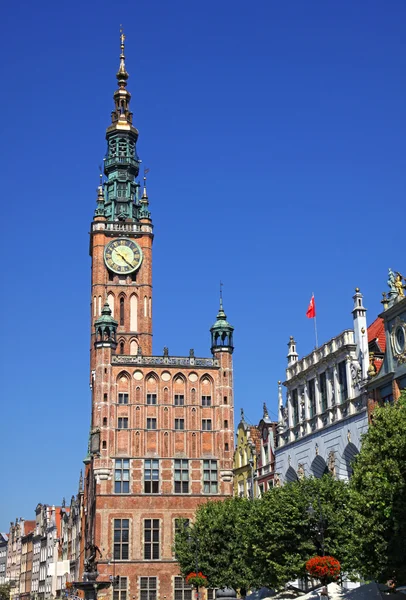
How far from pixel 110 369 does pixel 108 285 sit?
21772 millimetres

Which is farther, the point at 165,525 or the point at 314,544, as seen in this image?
the point at 165,525

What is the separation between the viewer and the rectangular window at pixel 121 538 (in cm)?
8031

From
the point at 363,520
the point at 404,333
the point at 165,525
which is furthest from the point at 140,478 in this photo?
the point at 363,520

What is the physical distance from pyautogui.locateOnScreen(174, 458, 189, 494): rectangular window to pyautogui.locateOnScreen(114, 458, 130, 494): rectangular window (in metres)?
4.64

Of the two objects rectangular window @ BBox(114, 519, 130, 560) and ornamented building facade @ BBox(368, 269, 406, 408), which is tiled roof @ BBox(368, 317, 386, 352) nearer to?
ornamented building facade @ BBox(368, 269, 406, 408)

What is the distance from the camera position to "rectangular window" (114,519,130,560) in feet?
263

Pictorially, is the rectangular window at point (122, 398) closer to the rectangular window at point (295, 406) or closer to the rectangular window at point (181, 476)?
the rectangular window at point (181, 476)

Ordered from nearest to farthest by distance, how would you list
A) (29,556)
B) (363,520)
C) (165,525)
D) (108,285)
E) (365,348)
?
(363,520) → (365,348) → (165,525) → (108,285) → (29,556)

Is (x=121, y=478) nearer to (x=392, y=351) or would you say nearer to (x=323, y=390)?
(x=323, y=390)

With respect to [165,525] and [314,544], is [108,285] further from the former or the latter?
[314,544]

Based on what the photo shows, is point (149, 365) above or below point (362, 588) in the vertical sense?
above

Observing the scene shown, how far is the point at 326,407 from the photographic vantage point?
61375 millimetres

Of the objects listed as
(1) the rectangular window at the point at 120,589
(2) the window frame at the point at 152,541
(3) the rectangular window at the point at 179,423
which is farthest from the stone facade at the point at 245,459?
(1) the rectangular window at the point at 120,589

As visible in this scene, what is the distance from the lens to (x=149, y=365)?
85.7 meters
